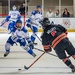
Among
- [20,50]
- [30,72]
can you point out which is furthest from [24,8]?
[30,72]

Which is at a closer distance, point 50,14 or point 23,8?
point 50,14

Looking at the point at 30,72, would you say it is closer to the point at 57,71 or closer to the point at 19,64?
the point at 57,71

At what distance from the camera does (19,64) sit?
23.2ft

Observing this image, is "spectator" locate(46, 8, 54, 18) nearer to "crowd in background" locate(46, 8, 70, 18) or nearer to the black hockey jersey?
"crowd in background" locate(46, 8, 70, 18)

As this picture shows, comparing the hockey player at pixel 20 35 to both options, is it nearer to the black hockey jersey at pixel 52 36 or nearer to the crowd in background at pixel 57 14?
the black hockey jersey at pixel 52 36

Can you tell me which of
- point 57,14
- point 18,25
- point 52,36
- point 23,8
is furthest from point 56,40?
point 23,8

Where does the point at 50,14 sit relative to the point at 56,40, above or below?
above

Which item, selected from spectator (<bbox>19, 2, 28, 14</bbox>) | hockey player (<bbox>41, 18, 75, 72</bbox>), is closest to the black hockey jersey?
hockey player (<bbox>41, 18, 75, 72</bbox>)

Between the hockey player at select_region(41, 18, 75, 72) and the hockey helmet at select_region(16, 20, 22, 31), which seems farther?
the hockey helmet at select_region(16, 20, 22, 31)

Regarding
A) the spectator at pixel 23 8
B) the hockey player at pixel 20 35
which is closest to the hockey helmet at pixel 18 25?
the hockey player at pixel 20 35

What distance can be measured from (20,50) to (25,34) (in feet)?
7.38

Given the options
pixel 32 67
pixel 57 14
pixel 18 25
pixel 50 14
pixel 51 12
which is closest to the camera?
pixel 32 67

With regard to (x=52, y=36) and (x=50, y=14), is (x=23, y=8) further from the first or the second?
(x=52, y=36)

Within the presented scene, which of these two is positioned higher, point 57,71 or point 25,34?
point 25,34
